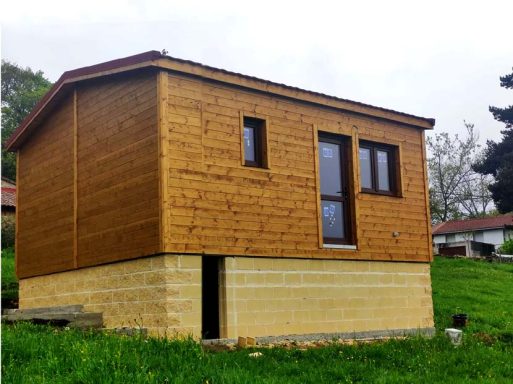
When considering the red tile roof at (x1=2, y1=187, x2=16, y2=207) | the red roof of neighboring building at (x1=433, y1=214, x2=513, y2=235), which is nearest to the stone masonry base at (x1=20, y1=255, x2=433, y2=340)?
the red tile roof at (x1=2, y1=187, x2=16, y2=207)

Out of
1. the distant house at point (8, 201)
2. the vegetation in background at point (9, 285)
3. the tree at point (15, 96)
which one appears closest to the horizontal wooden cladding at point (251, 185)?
the vegetation in background at point (9, 285)

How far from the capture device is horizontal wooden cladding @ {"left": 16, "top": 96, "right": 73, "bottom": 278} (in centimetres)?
1439

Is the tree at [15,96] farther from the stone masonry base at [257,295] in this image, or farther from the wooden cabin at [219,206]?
the stone masonry base at [257,295]

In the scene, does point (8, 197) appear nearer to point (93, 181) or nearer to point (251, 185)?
point (93, 181)

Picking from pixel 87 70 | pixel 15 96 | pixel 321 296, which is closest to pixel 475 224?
pixel 15 96

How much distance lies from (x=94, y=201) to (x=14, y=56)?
41317 mm

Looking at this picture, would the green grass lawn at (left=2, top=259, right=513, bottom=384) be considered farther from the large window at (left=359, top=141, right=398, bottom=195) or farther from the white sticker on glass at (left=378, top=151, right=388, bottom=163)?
the white sticker on glass at (left=378, top=151, right=388, bottom=163)

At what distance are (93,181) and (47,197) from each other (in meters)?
2.20

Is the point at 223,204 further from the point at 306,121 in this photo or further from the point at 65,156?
the point at 65,156

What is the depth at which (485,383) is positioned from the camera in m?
8.97

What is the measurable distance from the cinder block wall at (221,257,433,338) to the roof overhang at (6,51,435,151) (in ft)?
10.5

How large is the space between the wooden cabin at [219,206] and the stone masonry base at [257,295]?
0.03 metres

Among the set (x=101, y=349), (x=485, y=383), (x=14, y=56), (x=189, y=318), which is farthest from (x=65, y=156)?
(x=14, y=56)

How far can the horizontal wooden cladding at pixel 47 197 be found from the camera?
47.2 feet
